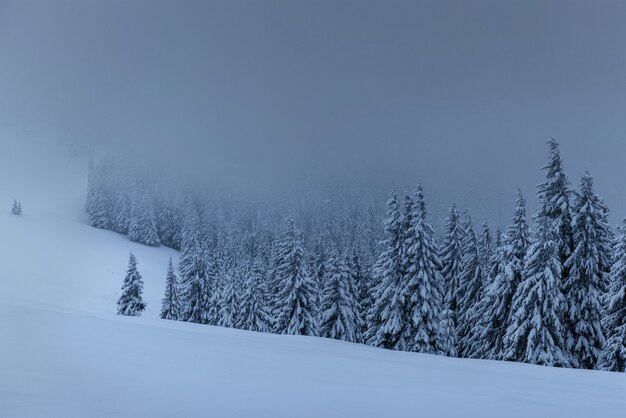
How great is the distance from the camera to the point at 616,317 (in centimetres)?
2136

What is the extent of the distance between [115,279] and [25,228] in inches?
1010

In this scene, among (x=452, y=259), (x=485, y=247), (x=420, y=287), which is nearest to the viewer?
(x=420, y=287)

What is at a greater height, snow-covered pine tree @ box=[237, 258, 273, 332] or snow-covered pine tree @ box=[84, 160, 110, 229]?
snow-covered pine tree @ box=[84, 160, 110, 229]

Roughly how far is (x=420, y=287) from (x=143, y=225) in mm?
84198

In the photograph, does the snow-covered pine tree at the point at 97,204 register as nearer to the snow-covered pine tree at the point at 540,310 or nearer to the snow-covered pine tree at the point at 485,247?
the snow-covered pine tree at the point at 485,247

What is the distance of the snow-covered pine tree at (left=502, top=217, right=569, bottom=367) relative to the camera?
2144 cm

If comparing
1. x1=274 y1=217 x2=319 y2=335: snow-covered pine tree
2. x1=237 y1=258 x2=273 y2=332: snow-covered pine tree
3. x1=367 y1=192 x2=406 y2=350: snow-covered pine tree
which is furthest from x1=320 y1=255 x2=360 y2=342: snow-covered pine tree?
x1=237 y1=258 x2=273 y2=332: snow-covered pine tree

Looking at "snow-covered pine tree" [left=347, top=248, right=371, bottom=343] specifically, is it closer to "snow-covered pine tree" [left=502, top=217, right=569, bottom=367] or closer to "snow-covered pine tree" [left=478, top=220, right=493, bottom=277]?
"snow-covered pine tree" [left=478, top=220, right=493, bottom=277]

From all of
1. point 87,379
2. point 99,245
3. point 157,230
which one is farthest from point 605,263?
point 157,230

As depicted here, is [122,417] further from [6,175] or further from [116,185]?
[6,175]

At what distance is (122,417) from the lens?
188 inches

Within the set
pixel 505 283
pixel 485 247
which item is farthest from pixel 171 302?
pixel 505 283

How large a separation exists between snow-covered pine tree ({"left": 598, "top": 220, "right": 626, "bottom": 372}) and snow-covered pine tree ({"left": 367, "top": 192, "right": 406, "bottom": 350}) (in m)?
11.3

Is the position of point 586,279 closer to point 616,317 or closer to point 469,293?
point 616,317
